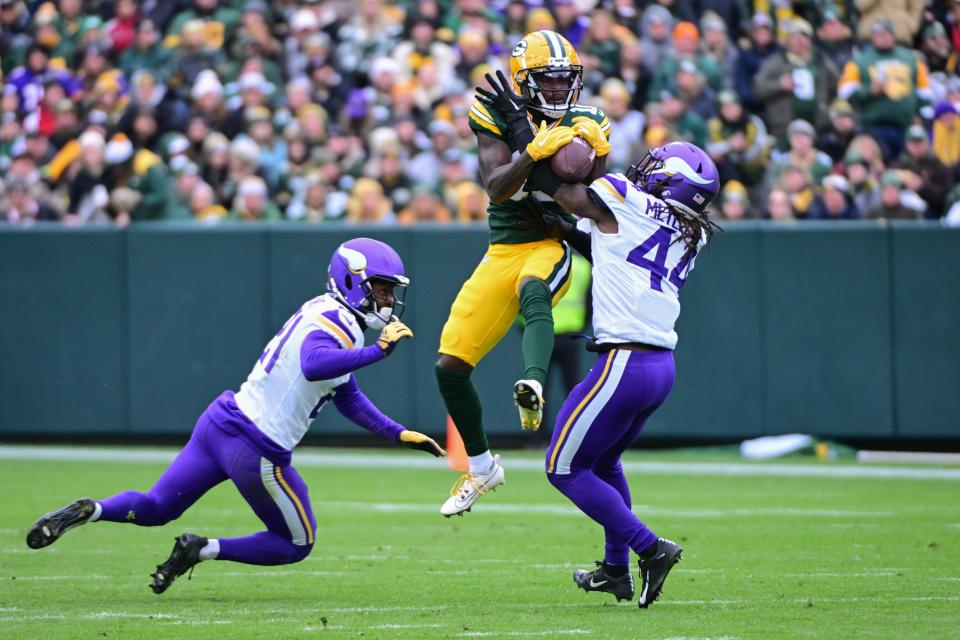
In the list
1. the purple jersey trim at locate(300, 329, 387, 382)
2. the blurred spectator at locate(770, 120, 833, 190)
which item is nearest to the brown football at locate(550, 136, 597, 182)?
the purple jersey trim at locate(300, 329, 387, 382)

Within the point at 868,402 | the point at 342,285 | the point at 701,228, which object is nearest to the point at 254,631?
the point at 342,285

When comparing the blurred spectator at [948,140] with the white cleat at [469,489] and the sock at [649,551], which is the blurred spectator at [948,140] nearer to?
the white cleat at [469,489]

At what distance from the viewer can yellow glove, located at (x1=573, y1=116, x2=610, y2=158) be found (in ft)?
21.4

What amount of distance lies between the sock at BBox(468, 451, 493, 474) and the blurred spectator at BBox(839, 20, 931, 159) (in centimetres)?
758

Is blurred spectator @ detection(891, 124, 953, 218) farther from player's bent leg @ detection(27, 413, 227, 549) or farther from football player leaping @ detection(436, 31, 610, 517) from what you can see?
player's bent leg @ detection(27, 413, 227, 549)

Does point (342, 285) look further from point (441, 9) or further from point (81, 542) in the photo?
point (441, 9)

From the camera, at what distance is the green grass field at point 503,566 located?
5.96m

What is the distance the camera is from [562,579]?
7418mm

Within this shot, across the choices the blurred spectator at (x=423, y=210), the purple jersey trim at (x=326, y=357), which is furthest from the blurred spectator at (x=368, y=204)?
the purple jersey trim at (x=326, y=357)

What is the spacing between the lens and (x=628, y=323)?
624cm

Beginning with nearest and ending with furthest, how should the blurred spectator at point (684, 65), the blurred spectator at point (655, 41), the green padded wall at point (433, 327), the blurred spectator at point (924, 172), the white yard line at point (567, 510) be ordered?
1. the white yard line at point (567, 510)
2. the blurred spectator at point (924, 172)
3. the green padded wall at point (433, 327)
4. the blurred spectator at point (684, 65)
5. the blurred spectator at point (655, 41)

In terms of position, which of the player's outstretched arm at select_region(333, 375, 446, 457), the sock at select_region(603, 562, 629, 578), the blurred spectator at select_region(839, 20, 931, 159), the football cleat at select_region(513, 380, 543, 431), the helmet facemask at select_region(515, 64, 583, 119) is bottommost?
the sock at select_region(603, 562, 629, 578)

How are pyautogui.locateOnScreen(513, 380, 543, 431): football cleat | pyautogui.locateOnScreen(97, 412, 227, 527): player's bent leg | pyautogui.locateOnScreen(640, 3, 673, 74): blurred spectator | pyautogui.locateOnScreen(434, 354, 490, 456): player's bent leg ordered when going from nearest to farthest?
pyautogui.locateOnScreen(513, 380, 543, 431): football cleat → pyautogui.locateOnScreen(97, 412, 227, 527): player's bent leg → pyautogui.locateOnScreen(434, 354, 490, 456): player's bent leg → pyautogui.locateOnScreen(640, 3, 673, 74): blurred spectator

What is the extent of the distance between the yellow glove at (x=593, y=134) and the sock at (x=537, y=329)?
0.65 metres
